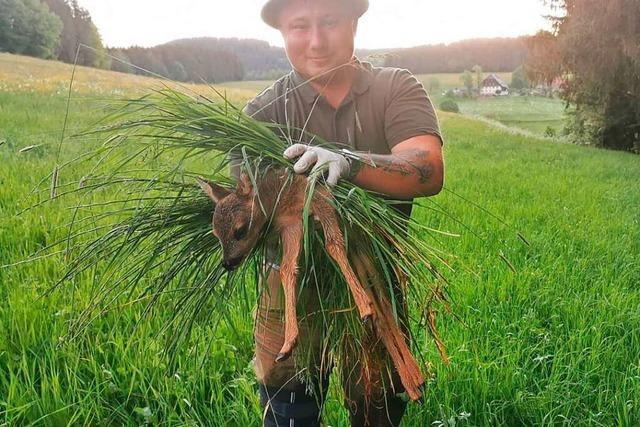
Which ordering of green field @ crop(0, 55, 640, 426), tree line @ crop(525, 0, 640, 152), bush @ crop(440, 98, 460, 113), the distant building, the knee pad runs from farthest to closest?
the distant building → bush @ crop(440, 98, 460, 113) → tree line @ crop(525, 0, 640, 152) → green field @ crop(0, 55, 640, 426) → the knee pad

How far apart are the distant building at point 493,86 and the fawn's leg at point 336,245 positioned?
192 feet

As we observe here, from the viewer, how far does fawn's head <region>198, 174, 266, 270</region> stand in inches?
48.8

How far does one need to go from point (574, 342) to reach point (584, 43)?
14.0 meters

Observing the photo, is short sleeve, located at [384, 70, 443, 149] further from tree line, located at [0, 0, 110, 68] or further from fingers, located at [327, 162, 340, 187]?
tree line, located at [0, 0, 110, 68]

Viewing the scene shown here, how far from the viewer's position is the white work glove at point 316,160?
1.24m

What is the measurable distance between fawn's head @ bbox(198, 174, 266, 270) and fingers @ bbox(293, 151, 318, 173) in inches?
4.6

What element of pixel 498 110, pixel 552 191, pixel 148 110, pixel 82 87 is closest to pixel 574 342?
pixel 148 110

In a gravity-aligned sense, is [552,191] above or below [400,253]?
below

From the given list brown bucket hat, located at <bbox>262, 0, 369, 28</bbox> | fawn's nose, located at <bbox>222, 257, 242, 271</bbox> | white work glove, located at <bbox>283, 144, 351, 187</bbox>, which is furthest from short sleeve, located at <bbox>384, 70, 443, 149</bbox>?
fawn's nose, located at <bbox>222, 257, 242, 271</bbox>

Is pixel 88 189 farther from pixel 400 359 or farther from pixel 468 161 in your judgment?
pixel 468 161

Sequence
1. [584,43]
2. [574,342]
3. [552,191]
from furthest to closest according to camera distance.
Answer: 1. [584,43]
2. [552,191]
3. [574,342]

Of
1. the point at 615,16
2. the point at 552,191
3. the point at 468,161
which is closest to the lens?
the point at 552,191

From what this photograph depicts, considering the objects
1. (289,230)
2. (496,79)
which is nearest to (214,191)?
(289,230)

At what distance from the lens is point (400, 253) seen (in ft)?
4.44
